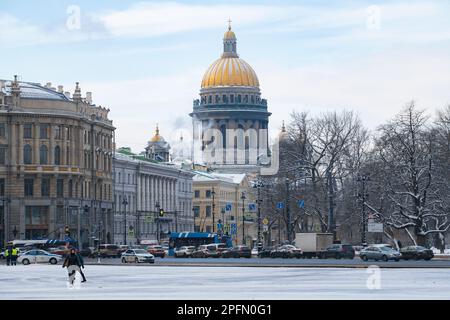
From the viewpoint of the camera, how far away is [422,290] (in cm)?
4381

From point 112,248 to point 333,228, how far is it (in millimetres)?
19252

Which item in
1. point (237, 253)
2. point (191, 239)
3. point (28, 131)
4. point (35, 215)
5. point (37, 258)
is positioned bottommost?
point (37, 258)

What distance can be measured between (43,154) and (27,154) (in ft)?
5.75

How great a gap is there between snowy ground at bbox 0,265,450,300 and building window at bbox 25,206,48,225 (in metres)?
79.2

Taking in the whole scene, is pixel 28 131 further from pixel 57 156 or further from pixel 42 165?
pixel 57 156

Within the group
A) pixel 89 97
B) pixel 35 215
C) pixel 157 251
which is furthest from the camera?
pixel 89 97

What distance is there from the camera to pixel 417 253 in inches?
3442

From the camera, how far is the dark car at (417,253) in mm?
86938

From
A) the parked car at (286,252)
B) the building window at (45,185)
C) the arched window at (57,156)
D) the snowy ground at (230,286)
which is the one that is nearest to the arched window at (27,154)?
the building window at (45,185)

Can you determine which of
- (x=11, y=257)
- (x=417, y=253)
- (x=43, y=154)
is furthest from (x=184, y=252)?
(x=43, y=154)

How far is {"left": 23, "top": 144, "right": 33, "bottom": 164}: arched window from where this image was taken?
142m

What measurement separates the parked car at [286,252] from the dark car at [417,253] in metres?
13.5
